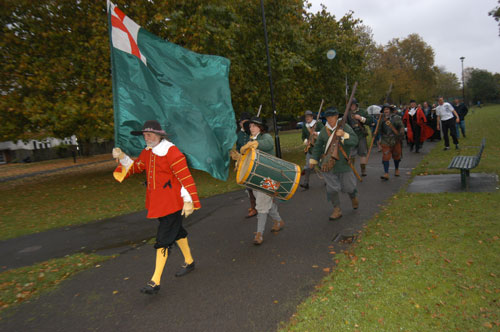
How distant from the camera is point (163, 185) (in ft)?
13.5

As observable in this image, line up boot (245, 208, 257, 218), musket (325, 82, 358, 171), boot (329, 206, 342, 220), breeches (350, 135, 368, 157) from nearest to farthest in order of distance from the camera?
musket (325, 82, 358, 171), boot (329, 206, 342, 220), boot (245, 208, 257, 218), breeches (350, 135, 368, 157)

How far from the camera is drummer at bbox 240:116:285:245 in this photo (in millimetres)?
5527

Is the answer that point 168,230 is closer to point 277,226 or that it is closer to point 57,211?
point 277,226

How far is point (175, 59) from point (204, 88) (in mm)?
597

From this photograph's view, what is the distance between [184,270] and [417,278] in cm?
301

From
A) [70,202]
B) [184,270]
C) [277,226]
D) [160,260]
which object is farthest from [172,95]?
[70,202]

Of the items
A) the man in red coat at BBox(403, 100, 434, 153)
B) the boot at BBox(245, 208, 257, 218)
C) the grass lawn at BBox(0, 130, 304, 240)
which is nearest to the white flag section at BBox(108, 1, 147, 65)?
the grass lawn at BBox(0, 130, 304, 240)

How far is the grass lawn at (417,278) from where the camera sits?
3105 mm

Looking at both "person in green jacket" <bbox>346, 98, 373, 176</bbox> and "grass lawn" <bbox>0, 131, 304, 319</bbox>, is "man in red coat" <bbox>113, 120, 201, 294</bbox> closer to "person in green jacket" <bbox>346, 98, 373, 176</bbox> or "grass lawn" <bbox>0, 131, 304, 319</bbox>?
"grass lawn" <bbox>0, 131, 304, 319</bbox>

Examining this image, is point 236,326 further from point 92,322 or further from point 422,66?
point 422,66

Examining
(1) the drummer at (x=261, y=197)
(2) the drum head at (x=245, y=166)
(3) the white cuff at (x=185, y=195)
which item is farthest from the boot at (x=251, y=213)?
(3) the white cuff at (x=185, y=195)

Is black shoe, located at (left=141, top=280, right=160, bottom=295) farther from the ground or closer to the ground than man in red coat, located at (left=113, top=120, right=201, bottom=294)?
closer to the ground

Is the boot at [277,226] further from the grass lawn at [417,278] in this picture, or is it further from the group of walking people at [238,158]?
the grass lawn at [417,278]

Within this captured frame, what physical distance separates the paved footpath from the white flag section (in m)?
3.19
